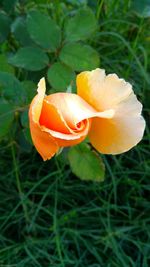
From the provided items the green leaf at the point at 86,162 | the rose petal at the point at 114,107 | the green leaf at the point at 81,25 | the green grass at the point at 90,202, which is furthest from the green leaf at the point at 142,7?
the rose petal at the point at 114,107

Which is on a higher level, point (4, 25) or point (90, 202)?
point (4, 25)

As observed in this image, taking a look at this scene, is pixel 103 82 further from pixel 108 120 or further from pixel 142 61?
pixel 142 61

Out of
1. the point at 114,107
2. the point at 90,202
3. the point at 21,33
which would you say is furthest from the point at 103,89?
the point at 90,202

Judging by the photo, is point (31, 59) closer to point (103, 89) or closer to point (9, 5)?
point (9, 5)

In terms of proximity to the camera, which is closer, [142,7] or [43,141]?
[43,141]

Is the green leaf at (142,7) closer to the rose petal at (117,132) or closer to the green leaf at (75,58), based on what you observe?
the green leaf at (75,58)
